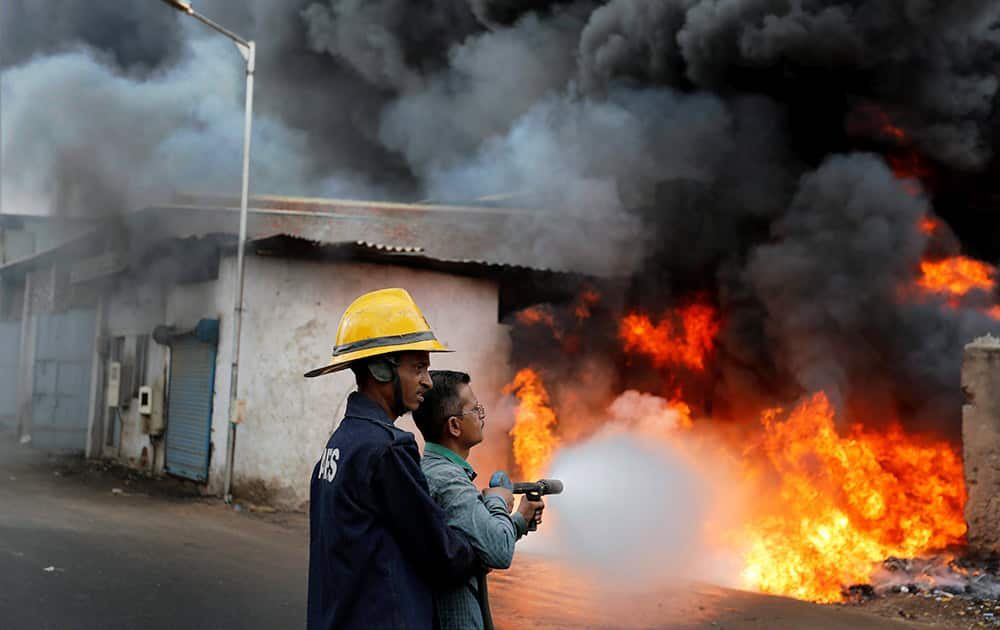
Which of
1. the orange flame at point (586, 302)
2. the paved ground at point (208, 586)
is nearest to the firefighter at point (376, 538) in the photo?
the paved ground at point (208, 586)

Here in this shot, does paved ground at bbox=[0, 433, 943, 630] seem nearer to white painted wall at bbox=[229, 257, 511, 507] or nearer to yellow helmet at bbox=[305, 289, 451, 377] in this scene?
white painted wall at bbox=[229, 257, 511, 507]

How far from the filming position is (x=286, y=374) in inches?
450

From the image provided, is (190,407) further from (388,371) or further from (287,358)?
(388,371)

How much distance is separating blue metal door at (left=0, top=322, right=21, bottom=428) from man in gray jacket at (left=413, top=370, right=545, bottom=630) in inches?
830

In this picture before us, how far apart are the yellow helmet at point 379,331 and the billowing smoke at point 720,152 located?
9396 millimetres

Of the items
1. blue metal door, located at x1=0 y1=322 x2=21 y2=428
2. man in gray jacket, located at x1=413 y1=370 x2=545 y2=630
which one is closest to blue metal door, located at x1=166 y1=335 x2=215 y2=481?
blue metal door, located at x1=0 y1=322 x2=21 y2=428

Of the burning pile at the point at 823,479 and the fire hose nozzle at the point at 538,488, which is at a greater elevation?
the fire hose nozzle at the point at 538,488

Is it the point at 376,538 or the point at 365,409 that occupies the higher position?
the point at 365,409

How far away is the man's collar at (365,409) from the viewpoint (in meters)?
2.43

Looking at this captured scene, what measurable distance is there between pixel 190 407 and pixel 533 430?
16.7 feet

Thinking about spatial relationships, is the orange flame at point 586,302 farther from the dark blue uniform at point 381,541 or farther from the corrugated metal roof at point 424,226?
the dark blue uniform at point 381,541

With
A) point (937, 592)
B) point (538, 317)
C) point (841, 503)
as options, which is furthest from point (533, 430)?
point (937, 592)

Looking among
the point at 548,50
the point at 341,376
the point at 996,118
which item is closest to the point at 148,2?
the point at 548,50

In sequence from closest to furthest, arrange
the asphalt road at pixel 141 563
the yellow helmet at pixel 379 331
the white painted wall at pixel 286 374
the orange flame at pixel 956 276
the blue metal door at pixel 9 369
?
1. the yellow helmet at pixel 379 331
2. the asphalt road at pixel 141 563
3. the white painted wall at pixel 286 374
4. the orange flame at pixel 956 276
5. the blue metal door at pixel 9 369
